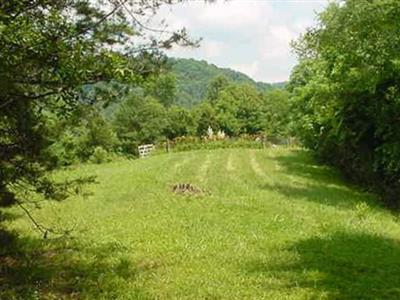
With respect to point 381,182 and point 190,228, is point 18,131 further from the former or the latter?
point 381,182

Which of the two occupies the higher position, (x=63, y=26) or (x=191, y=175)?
(x=63, y=26)

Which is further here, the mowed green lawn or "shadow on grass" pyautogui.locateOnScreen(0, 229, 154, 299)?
the mowed green lawn

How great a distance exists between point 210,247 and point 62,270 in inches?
132

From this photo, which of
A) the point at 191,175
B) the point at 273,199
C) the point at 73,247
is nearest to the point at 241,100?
the point at 191,175

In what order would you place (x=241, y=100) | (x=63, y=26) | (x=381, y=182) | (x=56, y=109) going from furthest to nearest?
(x=241, y=100) < (x=381, y=182) < (x=56, y=109) < (x=63, y=26)

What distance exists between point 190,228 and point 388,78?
10.2 m

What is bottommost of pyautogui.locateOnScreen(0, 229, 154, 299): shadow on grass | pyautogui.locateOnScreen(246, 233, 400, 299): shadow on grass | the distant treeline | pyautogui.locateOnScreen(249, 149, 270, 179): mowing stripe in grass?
pyautogui.locateOnScreen(246, 233, 400, 299): shadow on grass

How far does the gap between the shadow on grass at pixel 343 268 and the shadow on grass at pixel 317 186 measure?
6.84 metres

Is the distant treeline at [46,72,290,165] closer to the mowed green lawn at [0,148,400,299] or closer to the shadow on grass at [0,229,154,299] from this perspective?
the shadow on grass at [0,229,154,299]

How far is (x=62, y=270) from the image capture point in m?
11.6

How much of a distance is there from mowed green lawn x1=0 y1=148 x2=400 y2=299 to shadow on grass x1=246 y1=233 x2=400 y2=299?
0.02 meters

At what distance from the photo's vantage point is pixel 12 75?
8.80m

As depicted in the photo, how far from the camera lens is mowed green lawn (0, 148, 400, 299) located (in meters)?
10.4

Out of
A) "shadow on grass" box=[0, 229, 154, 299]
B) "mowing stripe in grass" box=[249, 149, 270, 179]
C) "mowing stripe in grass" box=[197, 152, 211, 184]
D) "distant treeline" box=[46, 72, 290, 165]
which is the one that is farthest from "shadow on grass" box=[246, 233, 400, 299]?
"mowing stripe in grass" box=[249, 149, 270, 179]
